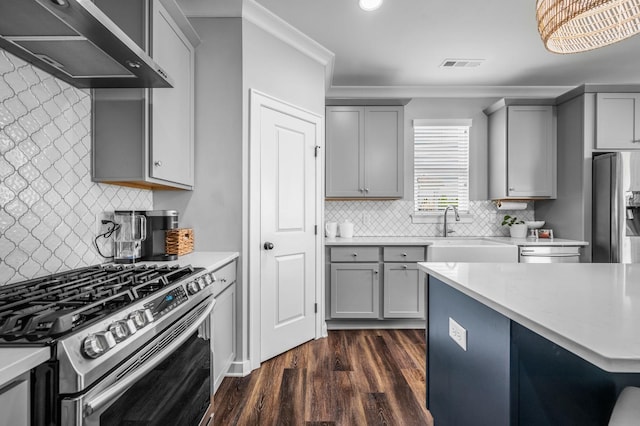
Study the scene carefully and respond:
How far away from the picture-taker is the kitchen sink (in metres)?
3.62

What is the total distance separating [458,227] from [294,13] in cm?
299

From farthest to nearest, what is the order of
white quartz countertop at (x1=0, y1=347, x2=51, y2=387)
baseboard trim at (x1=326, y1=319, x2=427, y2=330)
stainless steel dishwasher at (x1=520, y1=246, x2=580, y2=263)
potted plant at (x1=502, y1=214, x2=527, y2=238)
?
potted plant at (x1=502, y1=214, x2=527, y2=238), baseboard trim at (x1=326, y1=319, x2=427, y2=330), stainless steel dishwasher at (x1=520, y1=246, x2=580, y2=263), white quartz countertop at (x1=0, y1=347, x2=51, y2=387)

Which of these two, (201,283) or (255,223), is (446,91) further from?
(201,283)

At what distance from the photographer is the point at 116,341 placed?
1005 mm

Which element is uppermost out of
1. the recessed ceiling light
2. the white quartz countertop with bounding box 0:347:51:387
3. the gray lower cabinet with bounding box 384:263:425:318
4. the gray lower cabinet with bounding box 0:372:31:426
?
the recessed ceiling light

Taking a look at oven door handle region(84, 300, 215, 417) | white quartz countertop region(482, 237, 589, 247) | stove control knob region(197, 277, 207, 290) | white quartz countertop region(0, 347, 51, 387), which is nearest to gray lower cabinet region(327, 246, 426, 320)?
white quartz countertop region(482, 237, 589, 247)

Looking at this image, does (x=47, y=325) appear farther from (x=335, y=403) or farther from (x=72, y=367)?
(x=335, y=403)

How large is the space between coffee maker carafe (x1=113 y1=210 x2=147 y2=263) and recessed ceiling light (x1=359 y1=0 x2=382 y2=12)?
2107mm

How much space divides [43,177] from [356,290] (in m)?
2.75

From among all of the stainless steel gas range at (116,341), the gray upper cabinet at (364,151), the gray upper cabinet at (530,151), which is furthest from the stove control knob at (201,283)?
the gray upper cabinet at (530,151)

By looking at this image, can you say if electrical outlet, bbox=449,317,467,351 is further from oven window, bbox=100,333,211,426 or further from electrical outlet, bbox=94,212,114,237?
electrical outlet, bbox=94,212,114,237

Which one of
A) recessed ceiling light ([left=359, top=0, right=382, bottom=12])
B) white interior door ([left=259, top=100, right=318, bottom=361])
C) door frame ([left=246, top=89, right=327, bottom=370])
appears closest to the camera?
recessed ceiling light ([left=359, top=0, right=382, bottom=12])

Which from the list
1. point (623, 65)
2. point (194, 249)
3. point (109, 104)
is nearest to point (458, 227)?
point (623, 65)

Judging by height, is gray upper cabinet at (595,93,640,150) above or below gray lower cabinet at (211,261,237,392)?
above
